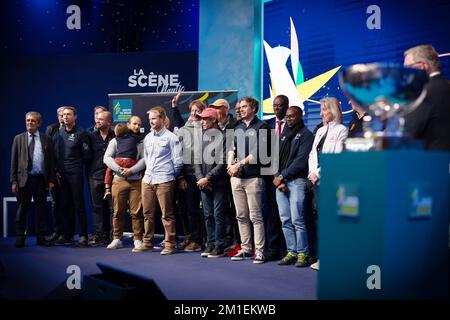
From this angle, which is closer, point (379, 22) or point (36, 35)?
point (379, 22)

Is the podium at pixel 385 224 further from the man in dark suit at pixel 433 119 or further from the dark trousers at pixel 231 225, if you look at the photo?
the dark trousers at pixel 231 225

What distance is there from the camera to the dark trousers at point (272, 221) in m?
5.69

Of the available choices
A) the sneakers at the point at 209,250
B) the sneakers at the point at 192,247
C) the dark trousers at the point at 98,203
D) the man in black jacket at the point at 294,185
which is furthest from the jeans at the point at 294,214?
the dark trousers at the point at 98,203

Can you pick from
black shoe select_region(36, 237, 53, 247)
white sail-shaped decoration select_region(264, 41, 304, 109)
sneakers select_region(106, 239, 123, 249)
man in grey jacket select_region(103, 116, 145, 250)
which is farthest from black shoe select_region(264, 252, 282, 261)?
black shoe select_region(36, 237, 53, 247)

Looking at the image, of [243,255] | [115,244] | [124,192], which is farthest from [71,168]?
[243,255]

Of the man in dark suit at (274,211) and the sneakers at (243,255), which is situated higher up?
the man in dark suit at (274,211)

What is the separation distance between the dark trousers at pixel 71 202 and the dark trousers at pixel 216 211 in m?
1.70

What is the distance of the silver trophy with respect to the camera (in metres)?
2.45

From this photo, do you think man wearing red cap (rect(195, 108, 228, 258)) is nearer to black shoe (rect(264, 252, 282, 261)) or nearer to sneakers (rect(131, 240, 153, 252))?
black shoe (rect(264, 252, 282, 261))

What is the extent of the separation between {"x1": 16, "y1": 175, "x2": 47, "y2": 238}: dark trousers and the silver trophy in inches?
198
